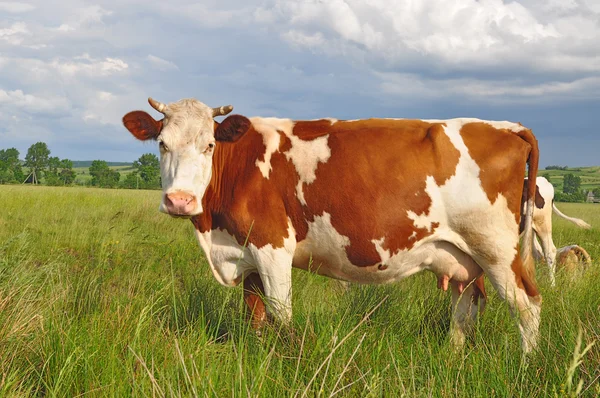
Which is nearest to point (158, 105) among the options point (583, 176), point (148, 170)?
point (148, 170)

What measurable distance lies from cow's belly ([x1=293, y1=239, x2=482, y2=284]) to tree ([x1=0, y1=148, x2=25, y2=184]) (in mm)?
86358

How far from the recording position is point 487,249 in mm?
4926

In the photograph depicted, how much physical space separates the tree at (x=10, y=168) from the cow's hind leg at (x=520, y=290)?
3437 inches

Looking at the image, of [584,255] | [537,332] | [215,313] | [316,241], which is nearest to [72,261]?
[215,313]

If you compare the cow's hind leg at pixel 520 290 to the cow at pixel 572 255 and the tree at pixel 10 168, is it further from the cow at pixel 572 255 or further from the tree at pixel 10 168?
the tree at pixel 10 168

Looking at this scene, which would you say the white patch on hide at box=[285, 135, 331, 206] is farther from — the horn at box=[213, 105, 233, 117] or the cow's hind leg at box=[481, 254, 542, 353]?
the cow's hind leg at box=[481, 254, 542, 353]

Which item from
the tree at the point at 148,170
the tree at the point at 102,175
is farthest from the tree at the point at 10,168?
the tree at the point at 148,170

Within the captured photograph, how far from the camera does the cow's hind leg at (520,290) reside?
4891 millimetres

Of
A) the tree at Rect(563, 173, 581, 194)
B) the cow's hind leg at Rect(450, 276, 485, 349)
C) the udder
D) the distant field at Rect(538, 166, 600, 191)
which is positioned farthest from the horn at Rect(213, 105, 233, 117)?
the tree at Rect(563, 173, 581, 194)

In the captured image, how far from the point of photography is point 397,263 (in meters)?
4.89

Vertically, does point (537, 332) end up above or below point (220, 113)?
below

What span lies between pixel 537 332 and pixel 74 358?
3.92 meters

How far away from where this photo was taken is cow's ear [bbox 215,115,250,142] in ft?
16.3

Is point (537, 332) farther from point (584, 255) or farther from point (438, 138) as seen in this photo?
point (584, 255)
